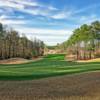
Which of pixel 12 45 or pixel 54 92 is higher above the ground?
pixel 12 45

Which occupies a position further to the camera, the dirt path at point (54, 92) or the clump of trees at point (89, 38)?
the clump of trees at point (89, 38)

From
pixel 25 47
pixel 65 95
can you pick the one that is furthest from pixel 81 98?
pixel 25 47

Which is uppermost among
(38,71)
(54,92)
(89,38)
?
(89,38)

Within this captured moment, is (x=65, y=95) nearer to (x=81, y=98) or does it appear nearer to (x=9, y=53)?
(x=81, y=98)

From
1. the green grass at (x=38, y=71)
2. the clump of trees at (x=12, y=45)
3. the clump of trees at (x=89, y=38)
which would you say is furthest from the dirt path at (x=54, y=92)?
the clump of trees at (x=89, y=38)

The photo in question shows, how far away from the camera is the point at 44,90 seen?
16031mm

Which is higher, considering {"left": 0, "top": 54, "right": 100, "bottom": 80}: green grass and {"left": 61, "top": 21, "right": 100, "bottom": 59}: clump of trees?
{"left": 61, "top": 21, "right": 100, "bottom": 59}: clump of trees

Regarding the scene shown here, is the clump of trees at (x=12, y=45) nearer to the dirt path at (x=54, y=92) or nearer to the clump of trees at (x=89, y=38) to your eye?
the clump of trees at (x=89, y=38)

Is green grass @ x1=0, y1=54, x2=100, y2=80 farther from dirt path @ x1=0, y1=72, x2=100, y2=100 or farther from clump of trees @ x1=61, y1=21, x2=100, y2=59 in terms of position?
clump of trees @ x1=61, y1=21, x2=100, y2=59

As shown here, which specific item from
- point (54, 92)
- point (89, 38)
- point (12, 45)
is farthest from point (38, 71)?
point (89, 38)

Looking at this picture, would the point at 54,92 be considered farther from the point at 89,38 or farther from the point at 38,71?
the point at 89,38

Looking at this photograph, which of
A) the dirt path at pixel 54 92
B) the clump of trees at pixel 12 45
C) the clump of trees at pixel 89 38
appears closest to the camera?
the dirt path at pixel 54 92

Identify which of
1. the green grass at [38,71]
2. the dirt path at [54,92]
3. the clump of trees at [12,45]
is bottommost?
the dirt path at [54,92]

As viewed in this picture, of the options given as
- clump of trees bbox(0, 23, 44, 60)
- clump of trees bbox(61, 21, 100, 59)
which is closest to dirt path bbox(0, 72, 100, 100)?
clump of trees bbox(0, 23, 44, 60)
